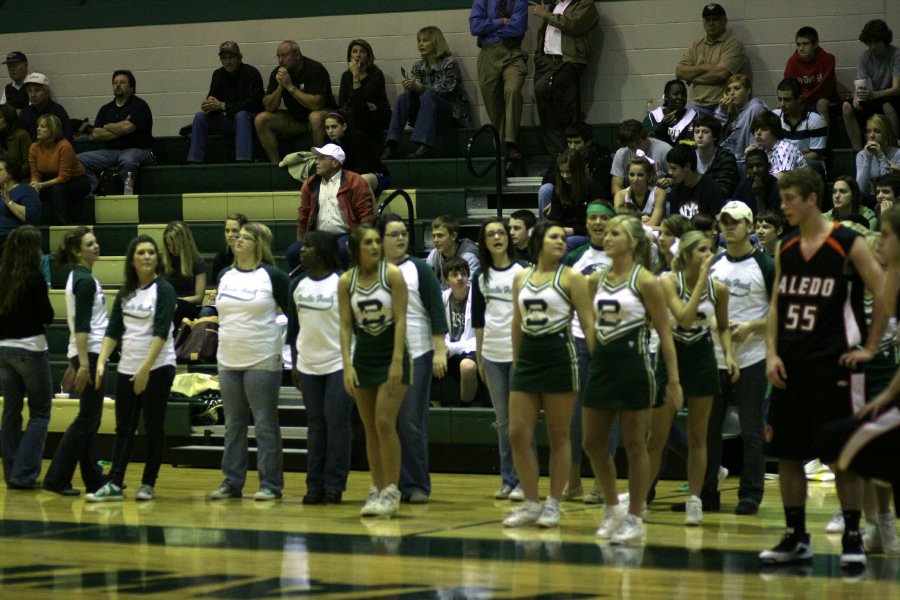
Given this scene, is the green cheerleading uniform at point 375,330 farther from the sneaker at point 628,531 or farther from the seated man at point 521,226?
the sneaker at point 628,531

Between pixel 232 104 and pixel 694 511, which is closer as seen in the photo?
pixel 694 511

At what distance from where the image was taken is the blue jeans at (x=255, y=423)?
797 centimetres

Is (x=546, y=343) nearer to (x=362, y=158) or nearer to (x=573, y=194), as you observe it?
(x=573, y=194)

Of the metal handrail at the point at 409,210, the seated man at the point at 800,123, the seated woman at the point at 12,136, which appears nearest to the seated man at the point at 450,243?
the metal handrail at the point at 409,210

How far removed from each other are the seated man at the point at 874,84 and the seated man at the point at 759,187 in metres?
1.48

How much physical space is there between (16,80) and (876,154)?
8740 millimetres

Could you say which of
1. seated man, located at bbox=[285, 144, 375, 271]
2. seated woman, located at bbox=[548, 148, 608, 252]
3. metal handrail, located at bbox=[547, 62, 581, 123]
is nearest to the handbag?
seated man, located at bbox=[285, 144, 375, 271]

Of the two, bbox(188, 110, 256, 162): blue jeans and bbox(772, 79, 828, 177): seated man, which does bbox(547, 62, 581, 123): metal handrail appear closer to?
bbox(772, 79, 828, 177): seated man

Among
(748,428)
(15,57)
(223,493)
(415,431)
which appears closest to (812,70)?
(748,428)

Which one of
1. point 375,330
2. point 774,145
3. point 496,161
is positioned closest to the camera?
point 375,330

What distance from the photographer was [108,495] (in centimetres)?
808

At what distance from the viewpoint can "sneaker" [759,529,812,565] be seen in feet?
18.3

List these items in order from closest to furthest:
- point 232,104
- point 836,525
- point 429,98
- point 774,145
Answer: point 836,525, point 774,145, point 429,98, point 232,104

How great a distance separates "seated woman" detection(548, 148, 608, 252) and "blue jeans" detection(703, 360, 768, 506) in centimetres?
232
